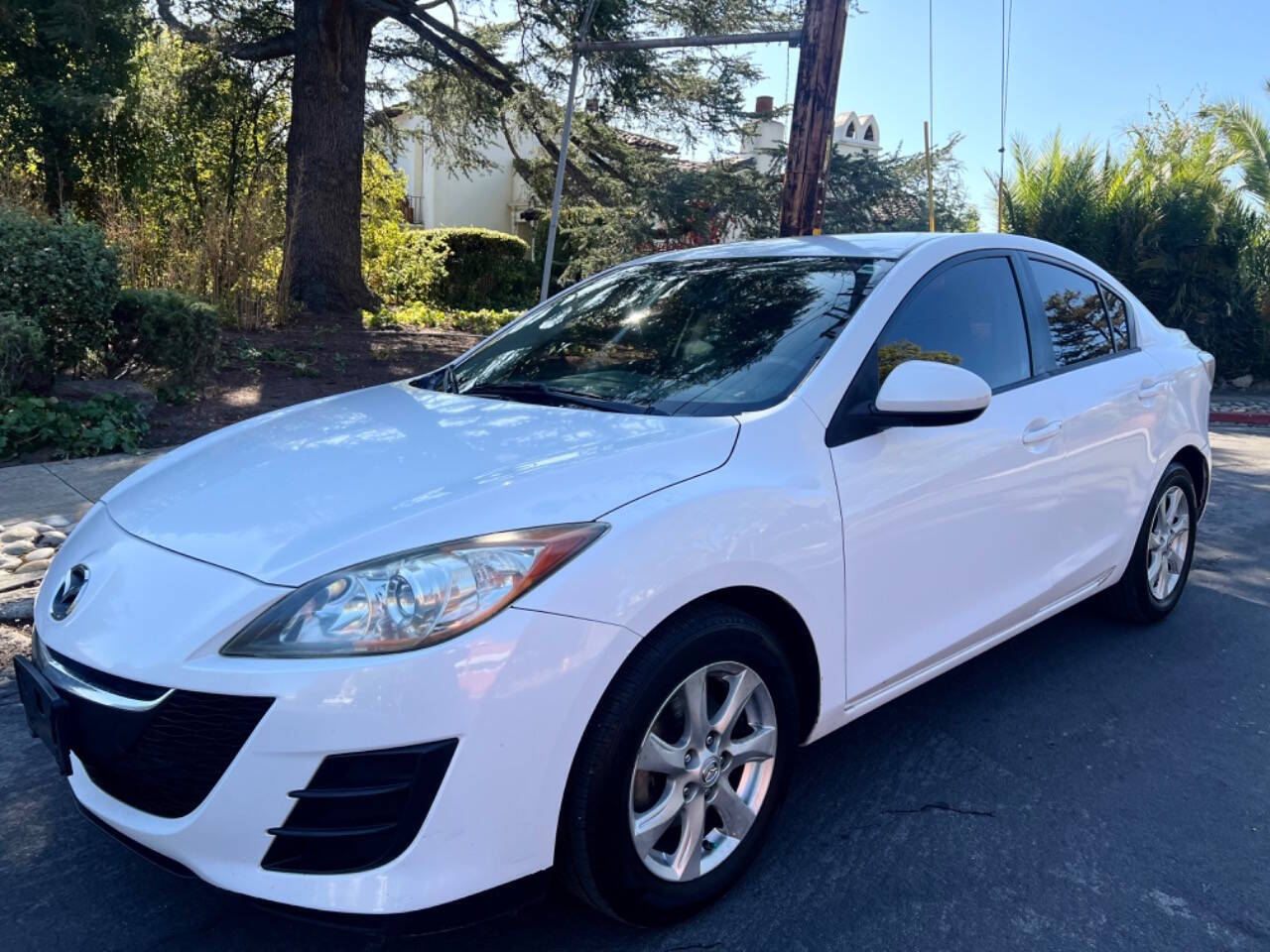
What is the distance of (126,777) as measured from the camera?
7.16 ft

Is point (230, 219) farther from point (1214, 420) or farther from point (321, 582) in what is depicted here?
point (1214, 420)

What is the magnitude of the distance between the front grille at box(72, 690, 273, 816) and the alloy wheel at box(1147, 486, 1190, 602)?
12.5 ft

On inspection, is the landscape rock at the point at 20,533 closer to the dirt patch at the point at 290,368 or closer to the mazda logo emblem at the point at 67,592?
the dirt patch at the point at 290,368

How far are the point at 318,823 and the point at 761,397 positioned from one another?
1573 millimetres

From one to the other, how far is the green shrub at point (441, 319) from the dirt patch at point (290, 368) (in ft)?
3.99

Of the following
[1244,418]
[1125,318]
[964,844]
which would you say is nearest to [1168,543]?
[1125,318]

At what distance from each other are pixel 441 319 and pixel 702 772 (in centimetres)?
1301

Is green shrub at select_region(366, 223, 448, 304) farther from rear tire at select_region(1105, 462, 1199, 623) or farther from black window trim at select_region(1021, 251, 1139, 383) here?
rear tire at select_region(1105, 462, 1199, 623)

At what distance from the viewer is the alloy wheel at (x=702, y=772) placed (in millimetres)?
2387

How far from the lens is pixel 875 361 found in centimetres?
305

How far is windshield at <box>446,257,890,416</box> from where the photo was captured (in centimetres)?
300

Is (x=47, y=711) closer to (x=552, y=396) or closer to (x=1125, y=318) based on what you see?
(x=552, y=396)

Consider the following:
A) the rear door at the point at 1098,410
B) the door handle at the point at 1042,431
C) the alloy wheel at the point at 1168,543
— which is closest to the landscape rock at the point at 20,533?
the door handle at the point at 1042,431

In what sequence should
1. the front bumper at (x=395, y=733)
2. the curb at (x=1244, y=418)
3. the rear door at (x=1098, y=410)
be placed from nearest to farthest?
the front bumper at (x=395, y=733) < the rear door at (x=1098, y=410) < the curb at (x=1244, y=418)
